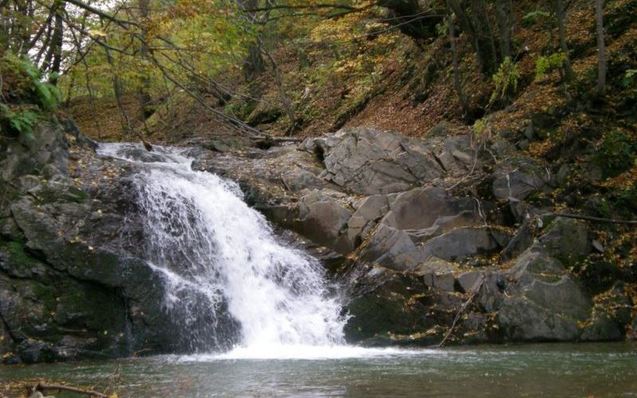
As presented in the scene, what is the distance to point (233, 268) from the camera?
1159 cm

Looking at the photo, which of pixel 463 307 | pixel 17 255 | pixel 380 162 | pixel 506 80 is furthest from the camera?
pixel 506 80

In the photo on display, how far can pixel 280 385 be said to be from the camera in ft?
21.4

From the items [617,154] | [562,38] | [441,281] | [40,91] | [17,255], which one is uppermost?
[562,38]

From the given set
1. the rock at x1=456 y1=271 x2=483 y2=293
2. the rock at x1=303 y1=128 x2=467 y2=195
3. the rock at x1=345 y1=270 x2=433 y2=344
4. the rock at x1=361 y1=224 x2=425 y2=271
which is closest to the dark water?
the rock at x1=345 y1=270 x2=433 y2=344

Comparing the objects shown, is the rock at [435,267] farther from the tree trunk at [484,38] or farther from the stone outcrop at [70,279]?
the tree trunk at [484,38]

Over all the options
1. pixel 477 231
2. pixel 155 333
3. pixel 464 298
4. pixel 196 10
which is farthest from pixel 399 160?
pixel 196 10

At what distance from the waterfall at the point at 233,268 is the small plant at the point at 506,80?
5671 mm

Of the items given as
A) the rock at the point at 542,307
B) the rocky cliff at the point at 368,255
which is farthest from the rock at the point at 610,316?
the rock at the point at 542,307

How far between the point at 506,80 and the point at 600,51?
2.29m

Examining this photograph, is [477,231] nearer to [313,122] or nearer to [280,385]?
[280,385]

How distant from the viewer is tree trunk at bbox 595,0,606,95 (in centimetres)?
1145

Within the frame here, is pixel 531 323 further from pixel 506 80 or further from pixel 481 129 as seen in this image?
pixel 506 80

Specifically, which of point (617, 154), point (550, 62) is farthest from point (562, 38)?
point (617, 154)

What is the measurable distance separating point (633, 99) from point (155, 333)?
9.51m
